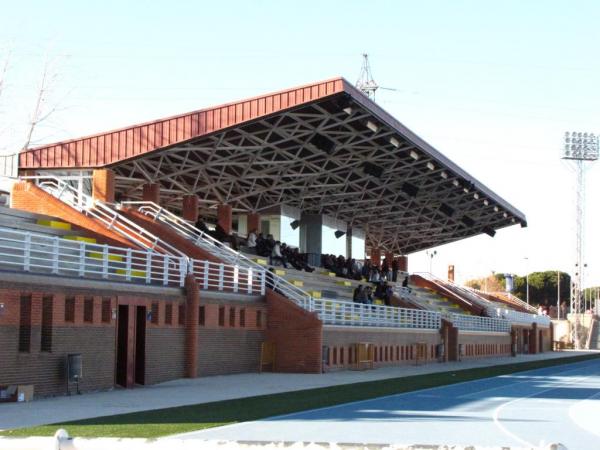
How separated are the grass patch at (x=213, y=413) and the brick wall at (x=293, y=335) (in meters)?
4.84

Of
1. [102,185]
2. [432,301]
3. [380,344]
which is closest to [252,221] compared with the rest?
[380,344]

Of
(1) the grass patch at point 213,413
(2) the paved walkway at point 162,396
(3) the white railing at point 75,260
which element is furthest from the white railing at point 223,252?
(1) the grass patch at point 213,413

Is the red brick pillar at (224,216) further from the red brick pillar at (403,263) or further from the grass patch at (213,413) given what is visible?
the red brick pillar at (403,263)

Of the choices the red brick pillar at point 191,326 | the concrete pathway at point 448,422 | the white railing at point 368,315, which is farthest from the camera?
the white railing at point 368,315

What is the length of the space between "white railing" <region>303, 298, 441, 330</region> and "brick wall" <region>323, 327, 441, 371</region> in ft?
1.16

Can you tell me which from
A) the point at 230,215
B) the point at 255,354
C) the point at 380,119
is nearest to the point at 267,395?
the point at 255,354

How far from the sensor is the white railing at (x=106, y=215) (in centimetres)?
3338

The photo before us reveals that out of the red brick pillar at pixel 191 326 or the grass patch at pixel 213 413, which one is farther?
the red brick pillar at pixel 191 326

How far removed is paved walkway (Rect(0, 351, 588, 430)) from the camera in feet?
60.4

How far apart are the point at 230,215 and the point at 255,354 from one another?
694 inches

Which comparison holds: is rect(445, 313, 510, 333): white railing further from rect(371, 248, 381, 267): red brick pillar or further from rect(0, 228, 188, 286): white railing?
rect(0, 228, 188, 286): white railing

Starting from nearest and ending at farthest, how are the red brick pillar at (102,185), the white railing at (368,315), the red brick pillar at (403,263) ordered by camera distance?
the red brick pillar at (102,185), the white railing at (368,315), the red brick pillar at (403,263)

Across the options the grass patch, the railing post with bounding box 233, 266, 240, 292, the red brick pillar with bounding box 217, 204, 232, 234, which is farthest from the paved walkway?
the red brick pillar with bounding box 217, 204, 232, 234

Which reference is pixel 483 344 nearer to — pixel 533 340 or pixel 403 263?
pixel 533 340
